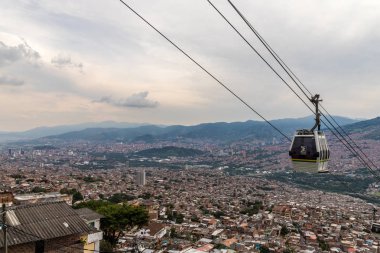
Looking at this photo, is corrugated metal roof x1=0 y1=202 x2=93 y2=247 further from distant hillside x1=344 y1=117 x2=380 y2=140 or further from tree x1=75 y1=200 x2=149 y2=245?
distant hillside x1=344 y1=117 x2=380 y2=140

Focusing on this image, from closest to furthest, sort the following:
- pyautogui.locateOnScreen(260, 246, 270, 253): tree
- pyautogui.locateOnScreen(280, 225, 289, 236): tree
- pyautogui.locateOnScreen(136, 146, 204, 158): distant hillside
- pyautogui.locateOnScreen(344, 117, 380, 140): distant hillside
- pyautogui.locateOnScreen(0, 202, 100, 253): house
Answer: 1. pyautogui.locateOnScreen(0, 202, 100, 253): house
2. pyautogui.locateOnScreen(260, 246, 270, 253): tree
3. pyautogui.locateOnScreen(280, 225, 289, 236): tree
4. pyautogui.locateOnScreen(344, 117, 380, 140): distant hillside
5. pyautogui.locateOnScreen(136, 146, 204, 158): distant hillside

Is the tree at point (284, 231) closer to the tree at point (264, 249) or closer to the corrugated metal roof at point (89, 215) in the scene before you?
the tree at point (264, 249)

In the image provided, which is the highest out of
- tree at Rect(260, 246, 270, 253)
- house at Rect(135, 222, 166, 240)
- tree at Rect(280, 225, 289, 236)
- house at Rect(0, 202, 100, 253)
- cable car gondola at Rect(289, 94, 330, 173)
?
cable car gondola at Rect(289, 94, 330, 173)

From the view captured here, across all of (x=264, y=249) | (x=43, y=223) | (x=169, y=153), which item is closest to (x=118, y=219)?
(x=43, y=223)

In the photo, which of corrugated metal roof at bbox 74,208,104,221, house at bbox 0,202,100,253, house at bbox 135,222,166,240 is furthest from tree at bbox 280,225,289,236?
house at bbox 0,202,100,253

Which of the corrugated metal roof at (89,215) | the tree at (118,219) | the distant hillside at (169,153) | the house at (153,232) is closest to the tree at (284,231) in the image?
the house at (153,232)

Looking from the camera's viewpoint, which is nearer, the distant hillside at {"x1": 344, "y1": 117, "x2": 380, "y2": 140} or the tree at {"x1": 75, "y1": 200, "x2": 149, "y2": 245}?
the tree at {"x1": 75, "y1": 200, "x2": 149, "y2": 245}

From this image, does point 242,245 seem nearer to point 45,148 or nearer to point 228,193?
point 228,193
